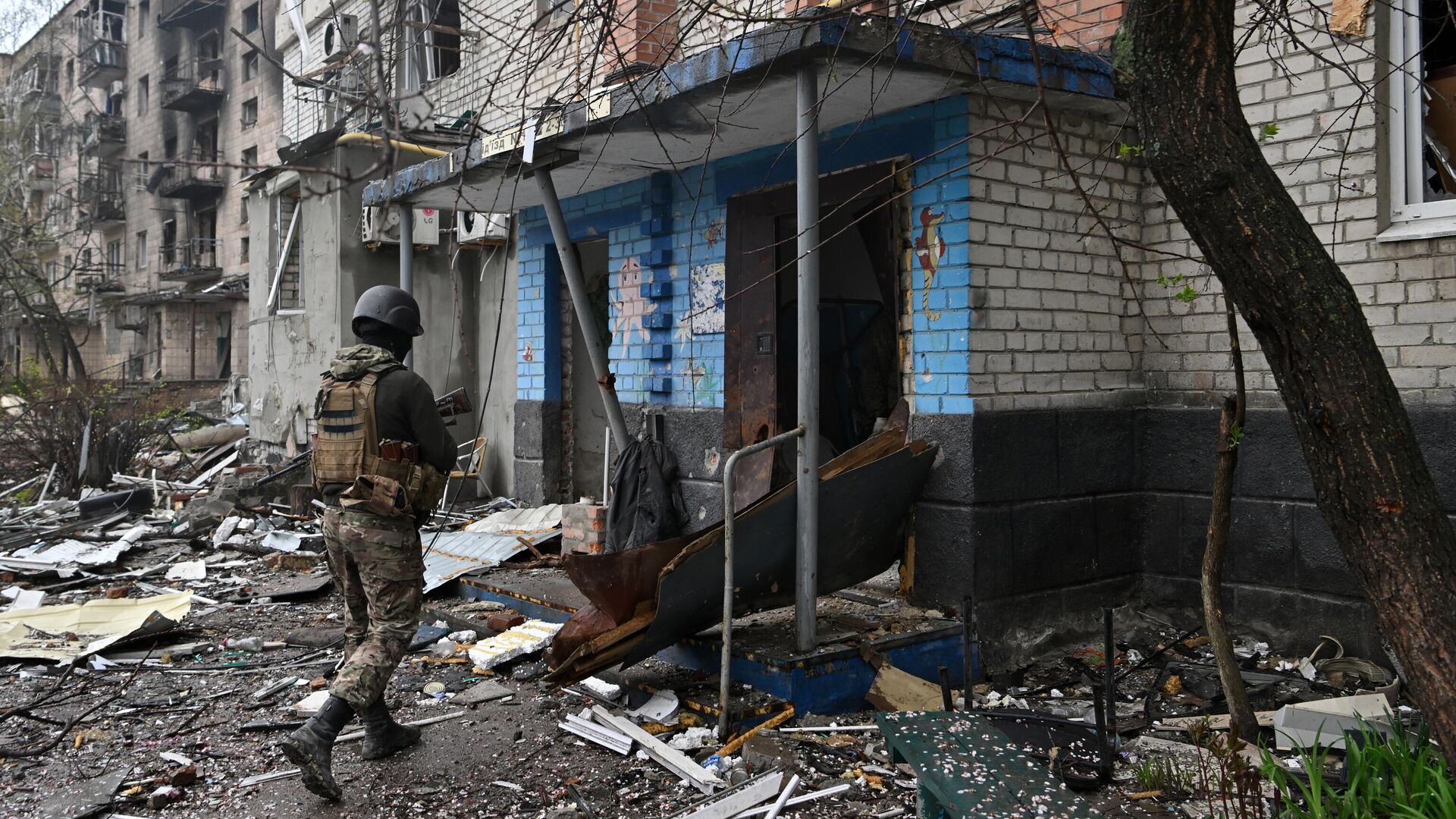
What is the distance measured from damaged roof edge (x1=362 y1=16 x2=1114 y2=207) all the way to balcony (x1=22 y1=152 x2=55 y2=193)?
1122 inches

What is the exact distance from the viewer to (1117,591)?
5.81 metres

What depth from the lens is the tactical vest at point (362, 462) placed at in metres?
4.25

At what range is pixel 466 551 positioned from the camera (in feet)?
24.4

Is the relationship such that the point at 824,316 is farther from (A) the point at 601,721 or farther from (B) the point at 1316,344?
(B) the point at 1316,344

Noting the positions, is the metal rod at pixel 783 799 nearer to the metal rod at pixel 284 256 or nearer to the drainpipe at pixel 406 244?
the drainpipe at pixel 406 244

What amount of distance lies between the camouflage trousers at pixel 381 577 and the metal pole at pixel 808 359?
1690 millimetres

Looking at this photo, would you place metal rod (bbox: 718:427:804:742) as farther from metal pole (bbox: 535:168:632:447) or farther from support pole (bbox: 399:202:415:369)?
support pole (bbox: 399:202:415:369)

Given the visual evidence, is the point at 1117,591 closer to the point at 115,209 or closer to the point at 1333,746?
the point at 1333,746

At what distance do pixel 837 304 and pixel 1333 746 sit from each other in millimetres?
4800

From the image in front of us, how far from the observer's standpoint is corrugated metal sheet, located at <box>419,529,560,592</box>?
7000mm

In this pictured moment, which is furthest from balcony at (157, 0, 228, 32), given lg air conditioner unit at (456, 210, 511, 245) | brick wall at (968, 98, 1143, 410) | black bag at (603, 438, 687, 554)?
brick wall at (968, 98, 1143, 410)

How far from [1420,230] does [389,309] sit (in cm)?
480

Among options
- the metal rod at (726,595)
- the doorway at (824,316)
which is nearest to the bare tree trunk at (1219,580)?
the metal rod at (726,595)

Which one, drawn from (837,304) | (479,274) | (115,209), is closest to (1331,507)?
(837,304)
